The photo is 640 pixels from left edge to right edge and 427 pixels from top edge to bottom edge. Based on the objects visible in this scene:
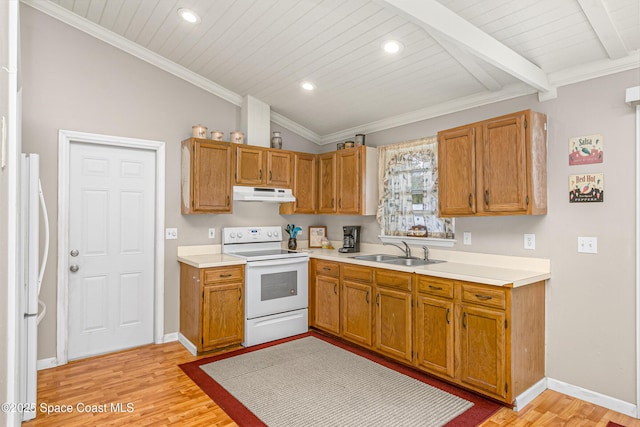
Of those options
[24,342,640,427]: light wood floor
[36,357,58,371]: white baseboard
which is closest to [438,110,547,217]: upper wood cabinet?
[24,342,640,427]: light wood floor

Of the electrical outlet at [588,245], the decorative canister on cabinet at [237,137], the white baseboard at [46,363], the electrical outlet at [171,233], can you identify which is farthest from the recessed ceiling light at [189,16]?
the electrical outlet at [588,245]

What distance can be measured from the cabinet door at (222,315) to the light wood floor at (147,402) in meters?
0.37

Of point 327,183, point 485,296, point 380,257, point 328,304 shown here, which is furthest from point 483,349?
point 327,183

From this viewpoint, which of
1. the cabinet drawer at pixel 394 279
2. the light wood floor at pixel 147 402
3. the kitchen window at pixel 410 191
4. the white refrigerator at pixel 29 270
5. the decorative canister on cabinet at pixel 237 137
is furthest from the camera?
the decorative canister on cabinet at pixel 237 137

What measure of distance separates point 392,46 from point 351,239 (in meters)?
2.26

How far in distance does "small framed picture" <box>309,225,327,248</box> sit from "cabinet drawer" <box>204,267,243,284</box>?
4.63 feet

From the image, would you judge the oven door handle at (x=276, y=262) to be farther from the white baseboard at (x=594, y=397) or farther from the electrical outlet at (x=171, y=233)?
the white baseboard at (x=594, y=397)

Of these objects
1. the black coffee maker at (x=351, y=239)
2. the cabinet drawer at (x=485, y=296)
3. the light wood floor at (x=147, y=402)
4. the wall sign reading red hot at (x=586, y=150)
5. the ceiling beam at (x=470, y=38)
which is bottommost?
the light wood floor at (x=147, y=402)

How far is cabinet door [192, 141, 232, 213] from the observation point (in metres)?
3.75

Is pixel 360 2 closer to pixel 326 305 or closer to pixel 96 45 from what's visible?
pixel 96 45

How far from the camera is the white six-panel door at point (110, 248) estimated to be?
3.46m

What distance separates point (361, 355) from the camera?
3.50 meters

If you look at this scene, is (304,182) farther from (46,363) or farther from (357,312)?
(46,363)

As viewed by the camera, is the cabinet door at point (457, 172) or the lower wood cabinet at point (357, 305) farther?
the lower wood cabinet at point (357, 305)
